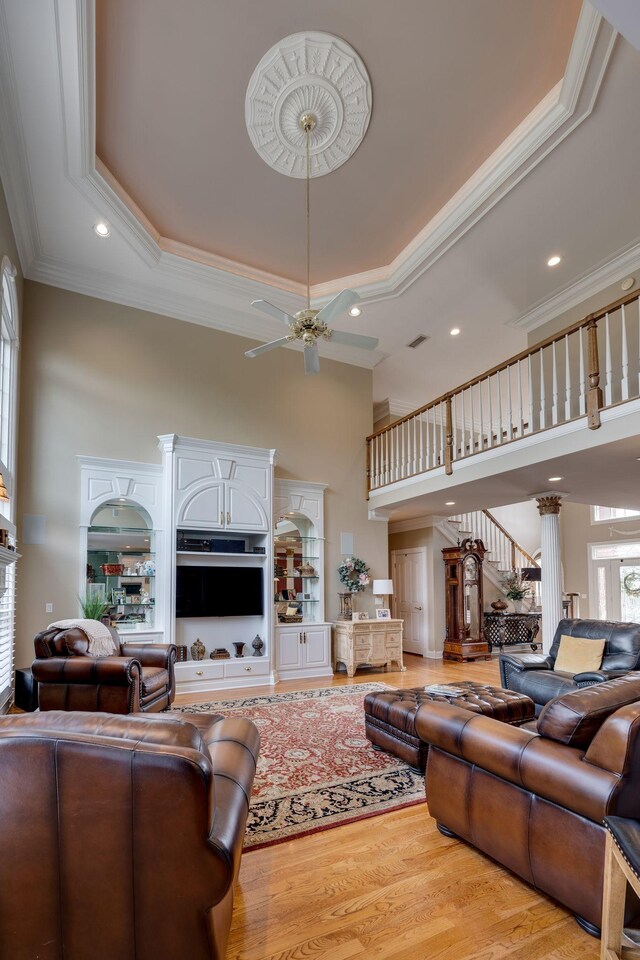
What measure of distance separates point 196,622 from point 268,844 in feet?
13.8

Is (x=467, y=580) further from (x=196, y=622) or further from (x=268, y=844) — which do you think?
(x=268, y=844)

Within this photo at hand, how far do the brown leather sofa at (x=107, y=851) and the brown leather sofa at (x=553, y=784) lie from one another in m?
1.40

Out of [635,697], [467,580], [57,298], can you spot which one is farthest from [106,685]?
[467,580]

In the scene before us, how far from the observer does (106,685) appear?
13.6 feet

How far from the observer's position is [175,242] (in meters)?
6.38

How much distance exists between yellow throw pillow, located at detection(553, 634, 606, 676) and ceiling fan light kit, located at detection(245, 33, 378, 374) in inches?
145

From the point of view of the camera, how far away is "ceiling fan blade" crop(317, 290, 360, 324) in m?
4.29

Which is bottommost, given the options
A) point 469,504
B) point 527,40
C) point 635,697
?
point 635,697

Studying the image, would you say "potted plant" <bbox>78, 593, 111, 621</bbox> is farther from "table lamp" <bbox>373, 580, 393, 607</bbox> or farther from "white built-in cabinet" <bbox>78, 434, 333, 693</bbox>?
"table lamp" <bbox>373, 580, 393, 607</bbox>

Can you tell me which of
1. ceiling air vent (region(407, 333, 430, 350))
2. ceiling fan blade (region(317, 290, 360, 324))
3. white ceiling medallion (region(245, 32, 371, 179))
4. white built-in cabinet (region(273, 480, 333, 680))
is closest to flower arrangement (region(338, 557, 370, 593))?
white built-in cabinet (region(273, 480, 333, 680))

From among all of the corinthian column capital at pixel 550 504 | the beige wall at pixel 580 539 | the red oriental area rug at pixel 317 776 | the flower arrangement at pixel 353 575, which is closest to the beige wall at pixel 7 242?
the red oriental area rug at pixel 317 776

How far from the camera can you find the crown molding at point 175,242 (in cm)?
388

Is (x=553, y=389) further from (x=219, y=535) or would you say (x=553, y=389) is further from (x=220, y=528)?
(x=219, y=535)

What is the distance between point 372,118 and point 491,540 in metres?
8.31
